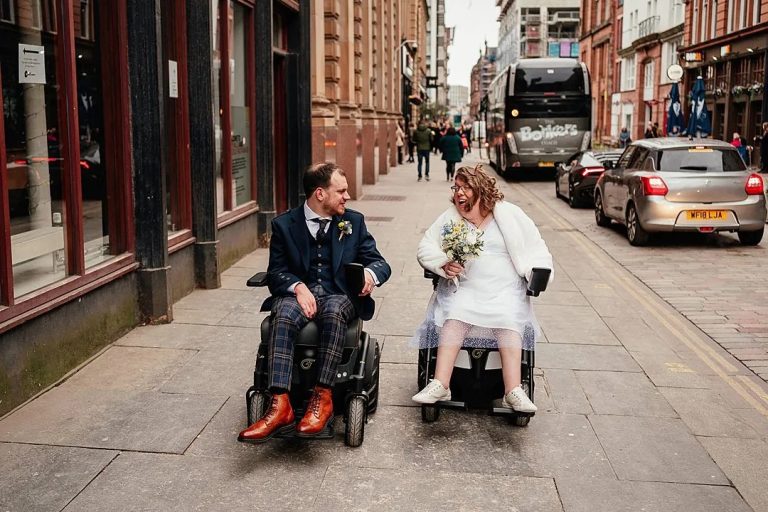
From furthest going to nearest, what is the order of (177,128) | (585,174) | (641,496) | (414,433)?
(585,174) < (177,128) < (414,433) < (641,496)

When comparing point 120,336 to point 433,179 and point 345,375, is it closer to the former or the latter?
point 345,375

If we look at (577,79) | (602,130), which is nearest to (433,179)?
(577,79)

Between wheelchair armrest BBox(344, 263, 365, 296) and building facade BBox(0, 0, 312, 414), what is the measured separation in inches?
80.3

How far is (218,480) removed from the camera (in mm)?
4293

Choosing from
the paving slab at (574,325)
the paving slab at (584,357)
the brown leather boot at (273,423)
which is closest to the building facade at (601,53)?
the paving slab at (574,325)

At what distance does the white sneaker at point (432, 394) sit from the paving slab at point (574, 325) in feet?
8.11

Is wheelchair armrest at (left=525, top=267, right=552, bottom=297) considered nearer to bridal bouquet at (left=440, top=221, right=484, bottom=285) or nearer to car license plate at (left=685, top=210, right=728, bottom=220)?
bridal bouquet at (left=440, top=221, right=484, bottom=285)

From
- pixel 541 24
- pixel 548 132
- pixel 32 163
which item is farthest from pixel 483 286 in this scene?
pixel 541 24

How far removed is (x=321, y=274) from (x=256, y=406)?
87cm

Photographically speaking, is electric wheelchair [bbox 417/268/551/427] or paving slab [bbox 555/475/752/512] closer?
paving slab [bbox 555/475/752/512]

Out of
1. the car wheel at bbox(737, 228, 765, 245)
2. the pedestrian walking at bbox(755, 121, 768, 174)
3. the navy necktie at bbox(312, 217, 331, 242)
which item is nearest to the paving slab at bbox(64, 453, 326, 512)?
the navy necktie at bbox(312, 217, 331, 242)

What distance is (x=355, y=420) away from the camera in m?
4.73

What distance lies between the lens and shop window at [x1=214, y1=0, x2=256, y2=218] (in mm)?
10391

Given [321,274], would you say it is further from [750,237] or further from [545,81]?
[545,81]
